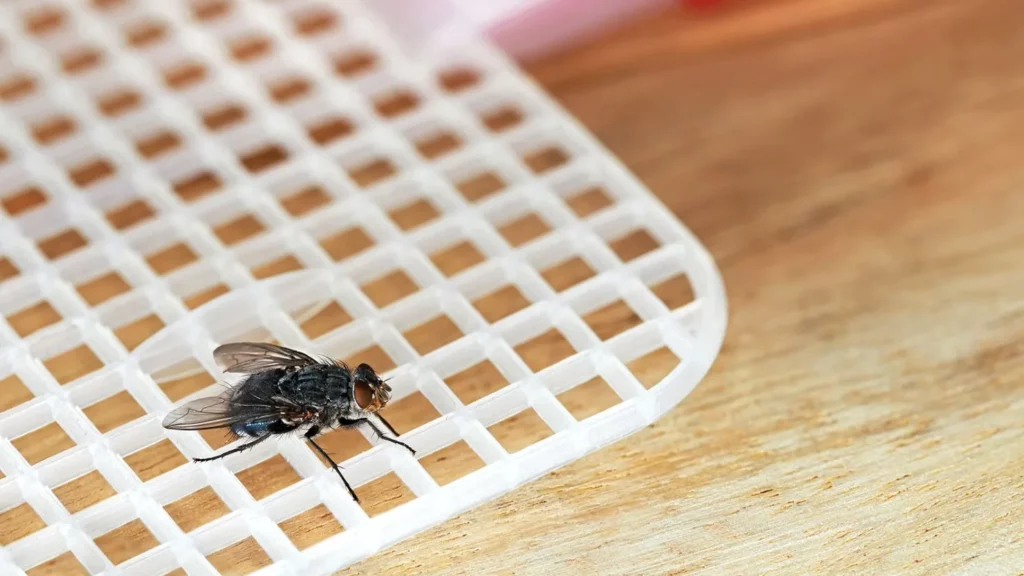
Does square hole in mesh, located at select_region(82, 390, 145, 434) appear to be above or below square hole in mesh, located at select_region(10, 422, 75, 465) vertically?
below

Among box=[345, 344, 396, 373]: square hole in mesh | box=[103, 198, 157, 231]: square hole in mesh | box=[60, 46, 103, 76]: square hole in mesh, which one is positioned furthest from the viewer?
box=[60, 46, 103, 76]: square hole in mesh

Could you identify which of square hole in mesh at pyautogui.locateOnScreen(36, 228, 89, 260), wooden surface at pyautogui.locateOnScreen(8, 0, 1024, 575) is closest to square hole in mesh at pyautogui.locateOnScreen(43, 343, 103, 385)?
wooden surface at pyautogui.locateOnScreen(8, 0, 1024, 575)

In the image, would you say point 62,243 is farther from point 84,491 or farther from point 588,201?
point 588,201

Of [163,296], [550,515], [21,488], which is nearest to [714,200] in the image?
[550,515]

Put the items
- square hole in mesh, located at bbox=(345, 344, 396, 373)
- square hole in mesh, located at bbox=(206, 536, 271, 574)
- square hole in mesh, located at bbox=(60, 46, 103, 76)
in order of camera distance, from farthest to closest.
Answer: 1. square hole in mesh, located at bbox=(60, 46, 103, 76)
2. square hole in mesh, located at bbox=(345, 344, 396, 373)
3. square hole in mesh, located at bbox=(206, 536, 271, 574)

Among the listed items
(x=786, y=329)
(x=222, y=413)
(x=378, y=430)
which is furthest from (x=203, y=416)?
(x=786, y=329)

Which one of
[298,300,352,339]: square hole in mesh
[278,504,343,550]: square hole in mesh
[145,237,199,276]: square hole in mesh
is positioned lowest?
[278,504,343,550]: square hole in mesh

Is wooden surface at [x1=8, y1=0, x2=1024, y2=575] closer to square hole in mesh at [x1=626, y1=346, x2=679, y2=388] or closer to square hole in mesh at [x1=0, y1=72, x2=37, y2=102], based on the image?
square hole in mesh at [x1=626, y1=346, x2=679, y2=388]
